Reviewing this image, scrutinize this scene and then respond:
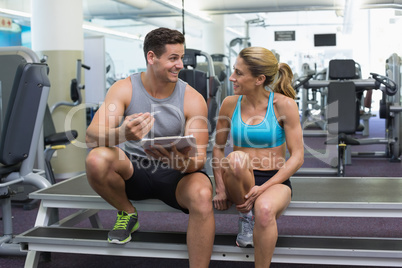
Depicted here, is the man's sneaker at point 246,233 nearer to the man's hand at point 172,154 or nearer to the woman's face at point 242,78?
the man's hand at point 172,154

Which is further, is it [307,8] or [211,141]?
[307,8]

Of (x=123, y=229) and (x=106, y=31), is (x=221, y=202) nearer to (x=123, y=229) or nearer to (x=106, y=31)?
(x=123, y=229)

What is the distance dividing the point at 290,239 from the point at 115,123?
0.87 metres

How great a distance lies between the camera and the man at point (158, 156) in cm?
185

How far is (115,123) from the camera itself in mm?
1952

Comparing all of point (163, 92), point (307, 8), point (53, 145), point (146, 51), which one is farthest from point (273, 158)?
point (307, 8)

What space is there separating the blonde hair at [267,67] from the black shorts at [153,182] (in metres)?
0.53

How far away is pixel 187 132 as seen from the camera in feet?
6.49

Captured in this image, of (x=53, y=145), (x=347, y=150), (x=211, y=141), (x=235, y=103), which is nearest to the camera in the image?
(x=235, y=103)

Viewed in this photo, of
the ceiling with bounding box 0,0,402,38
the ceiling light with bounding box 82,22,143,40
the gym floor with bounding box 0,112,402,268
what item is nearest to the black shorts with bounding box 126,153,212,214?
the gym floor with bounding box 0,112,402,268

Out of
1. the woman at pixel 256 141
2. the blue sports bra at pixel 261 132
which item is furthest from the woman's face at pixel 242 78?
the blue sports bra at pixel 261 132

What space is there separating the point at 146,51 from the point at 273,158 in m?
0.70

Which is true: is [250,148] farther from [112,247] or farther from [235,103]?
[112,247]

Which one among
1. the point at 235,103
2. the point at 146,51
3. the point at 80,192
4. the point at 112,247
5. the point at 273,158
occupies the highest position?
the point at 146,51
